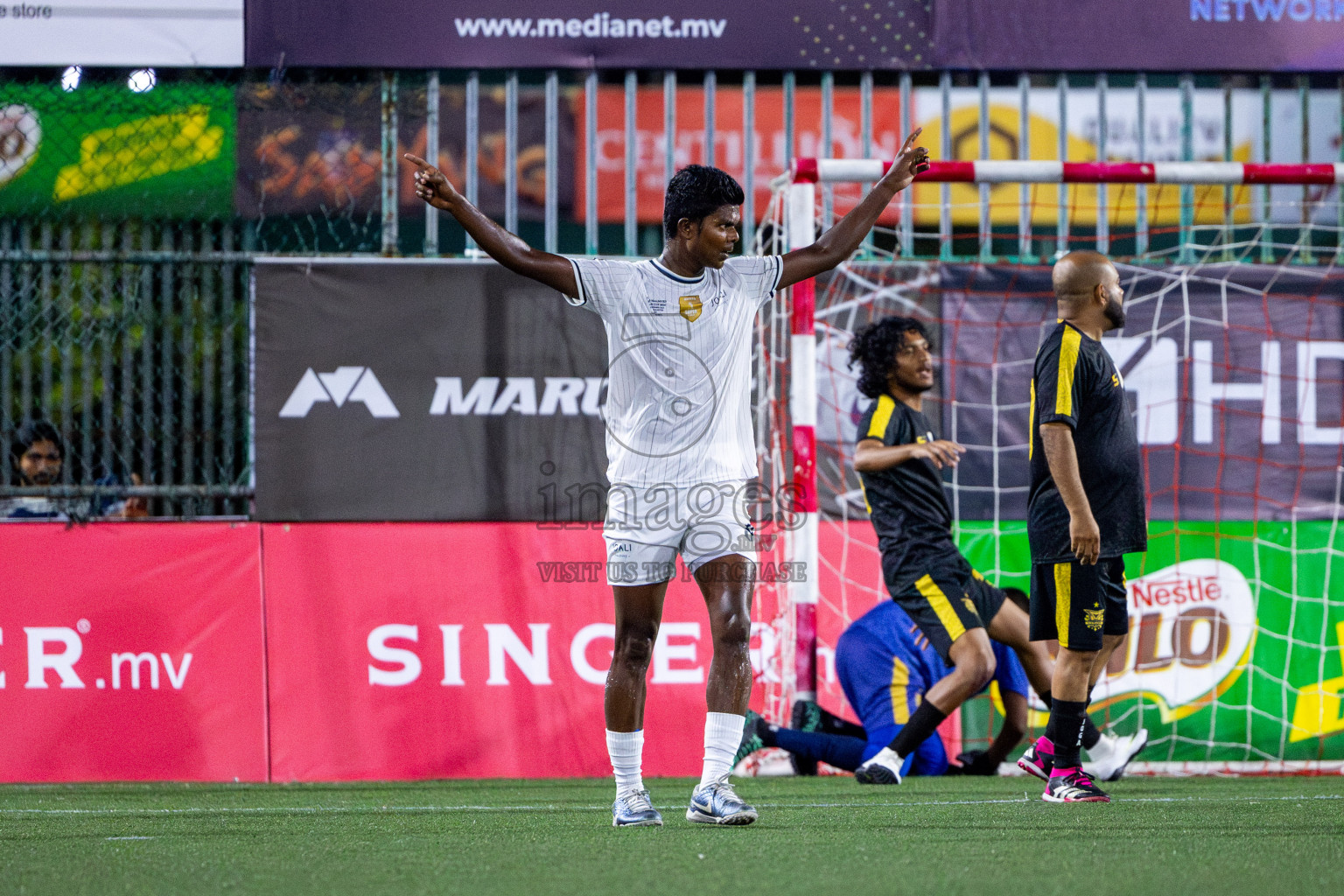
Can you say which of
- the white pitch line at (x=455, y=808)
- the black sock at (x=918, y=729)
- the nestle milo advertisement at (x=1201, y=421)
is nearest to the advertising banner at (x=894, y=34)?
the nestle milo advertisement at (x=1201, y=421)

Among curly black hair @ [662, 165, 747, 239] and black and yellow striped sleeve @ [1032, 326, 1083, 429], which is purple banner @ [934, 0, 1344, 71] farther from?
curly black hair @ [662, 165, 747, 239]

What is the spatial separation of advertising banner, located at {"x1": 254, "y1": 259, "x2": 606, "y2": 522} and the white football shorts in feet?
9.84

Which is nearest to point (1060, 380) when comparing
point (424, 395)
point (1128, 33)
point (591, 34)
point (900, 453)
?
point (900, 453)

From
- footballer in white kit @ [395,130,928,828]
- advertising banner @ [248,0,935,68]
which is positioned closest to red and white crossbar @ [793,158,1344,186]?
advertising banner @ [248,0,935,68]

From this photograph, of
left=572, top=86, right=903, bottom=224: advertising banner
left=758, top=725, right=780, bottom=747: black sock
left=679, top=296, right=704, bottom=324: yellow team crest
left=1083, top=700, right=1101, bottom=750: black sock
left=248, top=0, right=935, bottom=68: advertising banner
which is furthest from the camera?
left=572, top=86, right=903, bottom=224: advertising banner

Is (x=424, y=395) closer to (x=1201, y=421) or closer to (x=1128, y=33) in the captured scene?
(x=1201, y=421)

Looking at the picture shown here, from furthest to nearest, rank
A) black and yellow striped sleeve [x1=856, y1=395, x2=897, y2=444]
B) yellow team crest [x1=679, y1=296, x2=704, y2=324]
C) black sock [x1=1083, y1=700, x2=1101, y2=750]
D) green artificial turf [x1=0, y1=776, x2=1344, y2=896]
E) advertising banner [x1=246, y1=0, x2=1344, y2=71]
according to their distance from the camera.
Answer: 1. advertising banner [x1=246, y1=0, x2=1344, y2=71]
2. black and yellow striped sleeve [x1=856, y1=395, x2=897, y2=444]
3. black sock [x1=1083, y1=700, x2=1101, y2=750]
4. yellow team crest [x1=679, y1=296, x2=704, y2=324]
5. green artificial turf [x1=0, y1=776, x2=1344, y2=896]

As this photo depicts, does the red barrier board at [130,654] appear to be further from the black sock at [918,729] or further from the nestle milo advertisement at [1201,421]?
the nestle milo advertisement at [1201,421]

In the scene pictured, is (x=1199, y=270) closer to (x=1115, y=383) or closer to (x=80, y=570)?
(x=1115, y=383)

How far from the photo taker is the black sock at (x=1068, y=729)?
4.86 m

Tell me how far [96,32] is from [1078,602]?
5672 millimetres

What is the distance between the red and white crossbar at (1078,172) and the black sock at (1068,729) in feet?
8.86

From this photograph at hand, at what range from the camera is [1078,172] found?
674 cm

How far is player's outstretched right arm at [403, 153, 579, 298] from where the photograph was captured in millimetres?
4051
